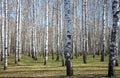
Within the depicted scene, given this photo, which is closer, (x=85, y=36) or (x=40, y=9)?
(x=85, y=36)

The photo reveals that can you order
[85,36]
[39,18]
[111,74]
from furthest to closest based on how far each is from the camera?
[39,18], [85,36], [111,74]

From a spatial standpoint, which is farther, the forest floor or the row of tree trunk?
the forest floor

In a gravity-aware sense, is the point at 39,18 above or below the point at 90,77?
above

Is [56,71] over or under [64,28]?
under

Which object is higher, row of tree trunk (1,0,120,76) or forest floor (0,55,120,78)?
row of tree trunk (1,0,120,76)

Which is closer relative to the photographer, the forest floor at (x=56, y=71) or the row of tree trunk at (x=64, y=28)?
the row of tree trunk at (x=64, y=28)

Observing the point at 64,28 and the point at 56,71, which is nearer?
the point at 56,71

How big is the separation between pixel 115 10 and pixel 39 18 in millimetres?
52351

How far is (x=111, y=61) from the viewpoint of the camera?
15227mm

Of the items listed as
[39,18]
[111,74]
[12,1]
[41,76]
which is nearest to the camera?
[111,74]

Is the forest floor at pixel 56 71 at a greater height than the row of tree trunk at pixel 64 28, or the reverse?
the row of tree trunk at pixel 64 28

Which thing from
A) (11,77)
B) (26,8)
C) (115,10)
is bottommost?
(11,77)

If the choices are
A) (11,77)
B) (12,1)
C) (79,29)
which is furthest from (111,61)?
(79,29)

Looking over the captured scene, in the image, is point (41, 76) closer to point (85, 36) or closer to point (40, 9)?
point (85, 36)
